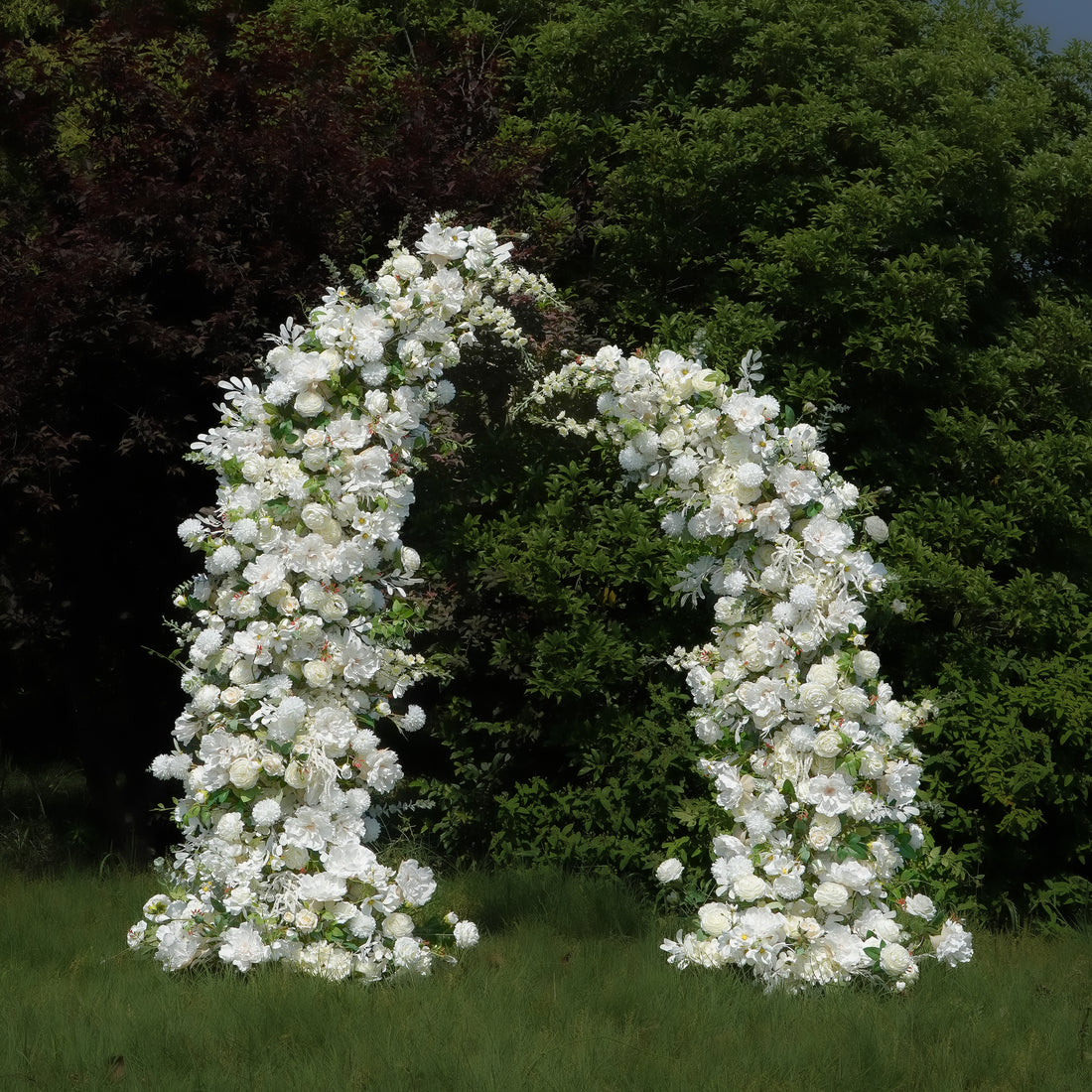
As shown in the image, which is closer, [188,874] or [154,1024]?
[154,1024]

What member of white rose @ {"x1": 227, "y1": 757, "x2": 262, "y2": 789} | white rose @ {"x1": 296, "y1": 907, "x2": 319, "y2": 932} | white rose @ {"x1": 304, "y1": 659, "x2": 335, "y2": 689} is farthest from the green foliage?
white rose @ {"x1": 296, "y1": 907, "x2": 319, "y2": 932}

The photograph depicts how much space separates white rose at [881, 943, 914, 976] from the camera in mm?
4188

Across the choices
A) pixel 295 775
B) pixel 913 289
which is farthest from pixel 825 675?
pixel 913 289

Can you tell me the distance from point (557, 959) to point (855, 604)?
177cm

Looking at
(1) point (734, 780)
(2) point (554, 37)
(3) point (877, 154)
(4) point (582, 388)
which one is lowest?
(1) point (734, 780)

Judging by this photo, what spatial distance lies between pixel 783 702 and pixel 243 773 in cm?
189

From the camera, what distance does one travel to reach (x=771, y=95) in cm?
712

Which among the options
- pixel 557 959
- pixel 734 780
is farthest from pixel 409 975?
pixel 734 780

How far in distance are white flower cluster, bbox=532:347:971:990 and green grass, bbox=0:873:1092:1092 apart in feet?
0.66

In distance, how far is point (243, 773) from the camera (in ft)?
13.8

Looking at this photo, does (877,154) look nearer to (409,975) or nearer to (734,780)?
(734,780)

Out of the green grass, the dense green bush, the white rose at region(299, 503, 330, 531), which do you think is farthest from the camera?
the dense green bush

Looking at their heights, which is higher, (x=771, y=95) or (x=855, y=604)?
(x=771, y=95)

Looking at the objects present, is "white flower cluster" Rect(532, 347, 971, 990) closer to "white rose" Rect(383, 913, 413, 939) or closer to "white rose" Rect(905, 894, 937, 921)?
"white rose" Rect(905, 894, 937, 921)
